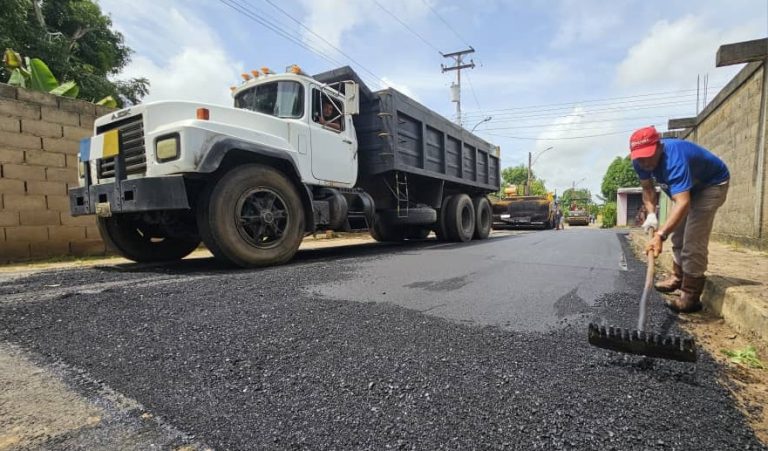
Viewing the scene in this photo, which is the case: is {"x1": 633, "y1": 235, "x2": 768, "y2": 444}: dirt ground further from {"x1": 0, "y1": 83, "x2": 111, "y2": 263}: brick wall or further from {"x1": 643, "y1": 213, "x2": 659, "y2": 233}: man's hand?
{"x1": 0, "y1": 83, "x2": 111, "y2": 263}: brick wall

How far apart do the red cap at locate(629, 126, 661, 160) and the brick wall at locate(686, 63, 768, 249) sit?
149 inches

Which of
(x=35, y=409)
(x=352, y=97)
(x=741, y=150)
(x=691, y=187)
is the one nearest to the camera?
(x=35, y=409)

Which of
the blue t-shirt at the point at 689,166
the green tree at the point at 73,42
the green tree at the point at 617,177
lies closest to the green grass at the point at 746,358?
the blue t-shirt at the point at 689,166

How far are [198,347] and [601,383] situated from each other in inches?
65.5

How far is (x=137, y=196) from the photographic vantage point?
→ 11.7 feet

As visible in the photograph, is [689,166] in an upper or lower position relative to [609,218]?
upper

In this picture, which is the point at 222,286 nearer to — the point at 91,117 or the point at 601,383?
the point at 601,383

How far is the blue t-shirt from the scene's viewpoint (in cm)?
260

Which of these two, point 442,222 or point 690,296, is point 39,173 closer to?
point 442,222

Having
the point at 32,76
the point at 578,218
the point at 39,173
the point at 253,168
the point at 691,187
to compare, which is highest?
the point at 32,76

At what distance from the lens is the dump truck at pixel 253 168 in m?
3.69

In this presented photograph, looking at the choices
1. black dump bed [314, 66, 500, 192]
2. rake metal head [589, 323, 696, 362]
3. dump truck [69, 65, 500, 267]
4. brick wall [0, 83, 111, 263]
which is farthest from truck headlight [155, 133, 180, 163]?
rake metal head [589, 323, 696, 362]

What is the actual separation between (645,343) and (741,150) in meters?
6.25

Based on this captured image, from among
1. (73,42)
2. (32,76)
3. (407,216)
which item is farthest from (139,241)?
(73,42)
